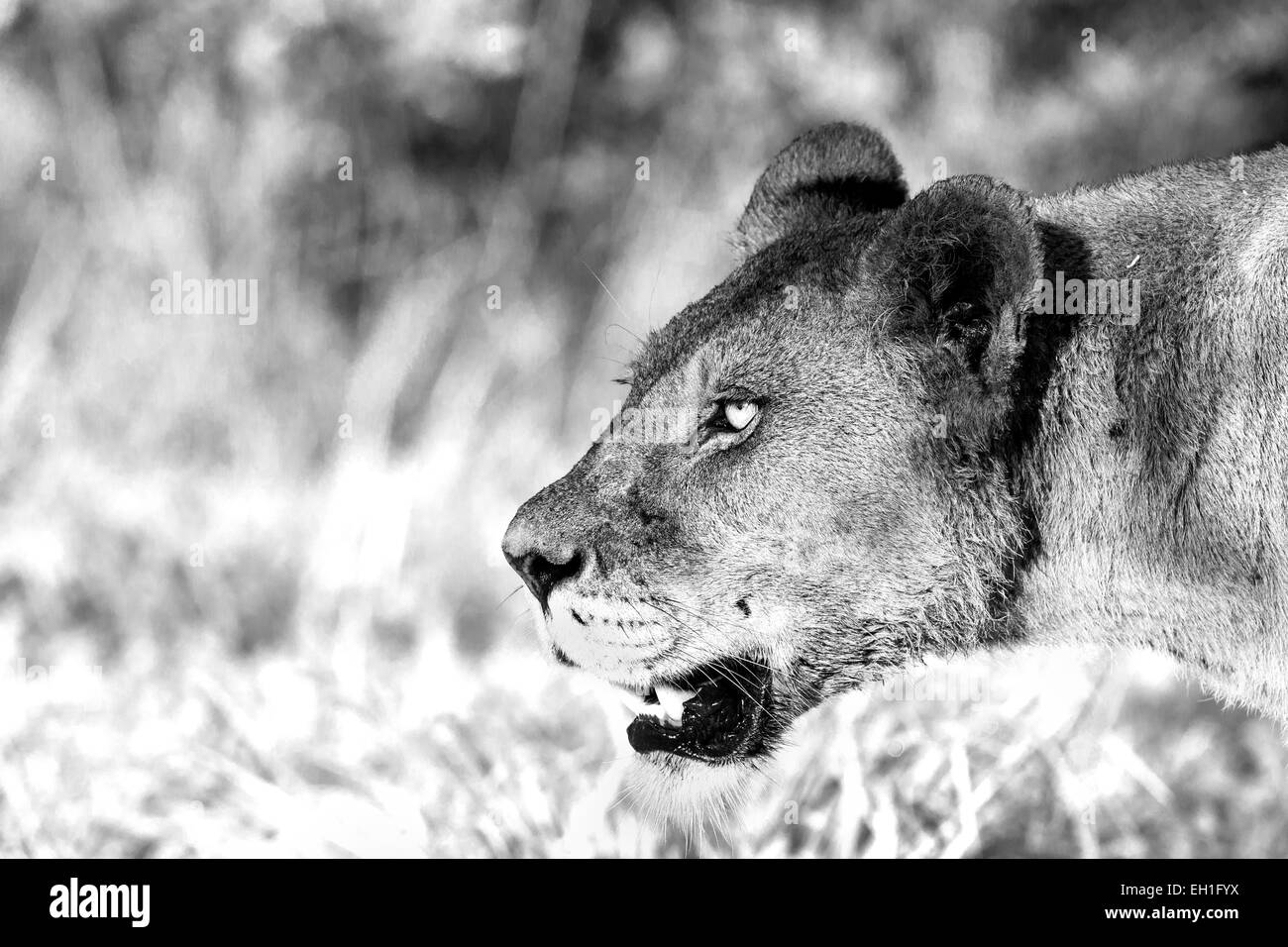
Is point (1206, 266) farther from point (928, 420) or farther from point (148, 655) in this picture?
point (148, 655)

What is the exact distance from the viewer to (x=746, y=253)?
520 centimetres

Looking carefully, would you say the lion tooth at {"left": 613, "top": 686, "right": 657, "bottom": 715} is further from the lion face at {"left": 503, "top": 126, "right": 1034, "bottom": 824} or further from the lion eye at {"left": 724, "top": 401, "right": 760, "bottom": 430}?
the lion eye at {"left": 724, "top": 401, "right": 760, "bottom": 430}

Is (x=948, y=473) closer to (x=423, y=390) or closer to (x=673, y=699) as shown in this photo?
(x=673, y=699)

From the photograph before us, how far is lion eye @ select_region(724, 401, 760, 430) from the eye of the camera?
4215mm

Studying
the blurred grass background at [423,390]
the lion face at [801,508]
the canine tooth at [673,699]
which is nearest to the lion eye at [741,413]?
the lion face at [801,508]

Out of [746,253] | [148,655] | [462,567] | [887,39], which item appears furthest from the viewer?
[887,39]

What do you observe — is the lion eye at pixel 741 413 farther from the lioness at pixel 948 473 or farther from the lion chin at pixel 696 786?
the lion chin at pixel 696 786

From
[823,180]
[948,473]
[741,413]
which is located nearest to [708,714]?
[741,413]

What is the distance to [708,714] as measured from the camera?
436 cm

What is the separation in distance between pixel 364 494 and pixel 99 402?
94.7 inches

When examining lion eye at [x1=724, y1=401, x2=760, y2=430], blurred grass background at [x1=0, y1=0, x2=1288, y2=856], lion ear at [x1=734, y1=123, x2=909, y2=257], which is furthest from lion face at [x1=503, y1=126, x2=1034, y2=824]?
lion ear at [x1=734, y1=123, x2=909, y2=257]

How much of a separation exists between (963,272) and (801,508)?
0.76 metres

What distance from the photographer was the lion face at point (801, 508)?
4039 millimetres

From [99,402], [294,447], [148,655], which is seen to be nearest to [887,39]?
[294,447]
